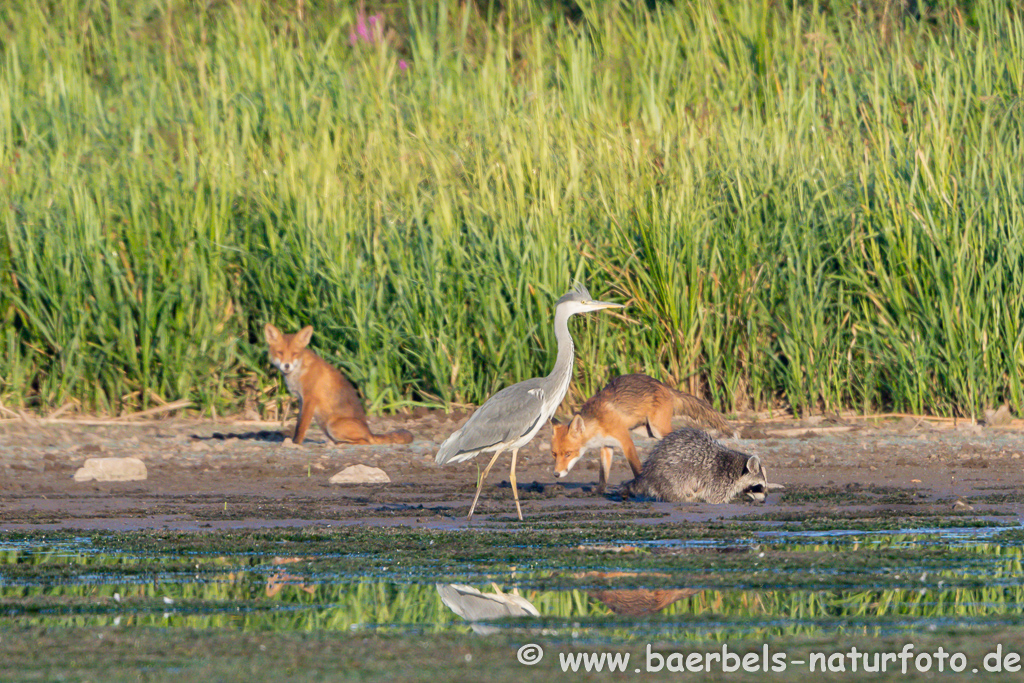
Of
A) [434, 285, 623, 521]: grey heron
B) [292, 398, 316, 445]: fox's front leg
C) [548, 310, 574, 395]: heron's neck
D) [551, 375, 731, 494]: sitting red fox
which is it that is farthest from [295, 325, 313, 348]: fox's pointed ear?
[434, 285, 623, 521]: grey heron

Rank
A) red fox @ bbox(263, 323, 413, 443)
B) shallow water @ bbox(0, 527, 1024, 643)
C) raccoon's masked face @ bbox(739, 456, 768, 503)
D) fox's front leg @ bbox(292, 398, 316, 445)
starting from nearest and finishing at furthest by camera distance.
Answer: shallow water @ bbox(0, 527, 1024, 643), raccoon's masked face @ bbox(739, 456, 768, 503), red fox @ bbox(263, 323, 413, 443), fox's front leg @ bbox(292, 398, 316, 445)

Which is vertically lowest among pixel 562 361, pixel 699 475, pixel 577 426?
pixel 699 475

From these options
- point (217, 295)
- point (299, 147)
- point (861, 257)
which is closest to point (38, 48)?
point (299, 147)

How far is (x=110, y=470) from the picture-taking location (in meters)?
8.03

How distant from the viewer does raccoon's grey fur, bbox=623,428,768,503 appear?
7.14 meters

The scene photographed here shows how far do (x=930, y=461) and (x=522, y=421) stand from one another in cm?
306

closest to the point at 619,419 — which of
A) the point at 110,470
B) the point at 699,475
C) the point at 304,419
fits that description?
the point at 699,475

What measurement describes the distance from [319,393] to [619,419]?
2601 millimetres

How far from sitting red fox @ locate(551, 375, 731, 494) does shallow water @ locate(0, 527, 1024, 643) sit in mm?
2161

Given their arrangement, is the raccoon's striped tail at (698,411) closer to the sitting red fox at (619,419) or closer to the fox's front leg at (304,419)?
the sitting red fox at (619,419)

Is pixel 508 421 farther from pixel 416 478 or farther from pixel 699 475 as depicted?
pixel 416 478

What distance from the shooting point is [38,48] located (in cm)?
1507

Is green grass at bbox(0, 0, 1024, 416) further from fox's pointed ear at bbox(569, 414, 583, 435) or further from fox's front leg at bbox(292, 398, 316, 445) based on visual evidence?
fox's pointed ear at bbox(569, 414, 583, 435)

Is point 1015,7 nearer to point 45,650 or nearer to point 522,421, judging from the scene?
point 522,421
